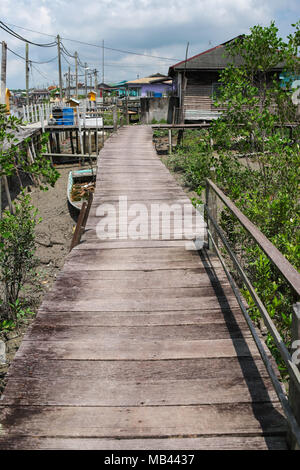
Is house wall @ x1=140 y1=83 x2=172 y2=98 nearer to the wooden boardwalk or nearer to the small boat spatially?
the small boat

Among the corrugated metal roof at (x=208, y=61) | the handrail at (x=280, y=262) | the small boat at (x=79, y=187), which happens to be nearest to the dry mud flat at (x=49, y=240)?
the small boat at (x=79, y=187)

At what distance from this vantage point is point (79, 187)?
16891 millimetres

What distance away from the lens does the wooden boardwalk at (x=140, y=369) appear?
2.38 m

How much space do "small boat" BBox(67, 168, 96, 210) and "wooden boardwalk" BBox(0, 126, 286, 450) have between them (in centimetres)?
930

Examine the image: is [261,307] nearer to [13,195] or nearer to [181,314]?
[181,314]

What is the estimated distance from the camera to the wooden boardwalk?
Answer: 2.38 metres

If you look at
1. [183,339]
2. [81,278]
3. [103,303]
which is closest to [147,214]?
[81,278]

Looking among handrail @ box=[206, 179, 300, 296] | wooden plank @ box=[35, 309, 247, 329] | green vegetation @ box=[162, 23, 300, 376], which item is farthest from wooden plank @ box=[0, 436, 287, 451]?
green vegetation @ box=[162, 23, 300, 376]

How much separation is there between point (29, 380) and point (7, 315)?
523 centimetres

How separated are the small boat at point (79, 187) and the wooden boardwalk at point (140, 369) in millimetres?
9297

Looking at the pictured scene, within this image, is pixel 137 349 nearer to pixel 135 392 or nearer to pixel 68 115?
pixel 135 392

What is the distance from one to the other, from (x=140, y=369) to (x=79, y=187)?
14560 mm

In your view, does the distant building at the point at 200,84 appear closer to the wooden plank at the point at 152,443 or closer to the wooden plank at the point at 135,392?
the wooden plank at the point at 135,392

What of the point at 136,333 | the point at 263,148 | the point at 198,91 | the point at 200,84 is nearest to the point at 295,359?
the point at 136,333
